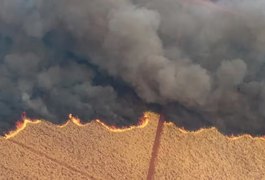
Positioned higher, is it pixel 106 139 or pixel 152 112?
pixel 152 112

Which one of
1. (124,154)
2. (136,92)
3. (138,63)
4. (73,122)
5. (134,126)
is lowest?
(124,154)

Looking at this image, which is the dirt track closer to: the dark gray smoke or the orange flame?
the orange flame

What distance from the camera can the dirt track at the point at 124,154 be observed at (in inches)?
386

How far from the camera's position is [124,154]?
9969mm

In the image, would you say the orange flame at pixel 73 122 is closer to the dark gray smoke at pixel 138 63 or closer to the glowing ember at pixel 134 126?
the glowing ember at pixel 134 126

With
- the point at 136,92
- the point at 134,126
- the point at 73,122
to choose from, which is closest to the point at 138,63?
the point at 136,92

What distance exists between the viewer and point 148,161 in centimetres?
991

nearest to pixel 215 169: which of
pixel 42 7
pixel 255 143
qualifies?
Answer: pixel 255 143

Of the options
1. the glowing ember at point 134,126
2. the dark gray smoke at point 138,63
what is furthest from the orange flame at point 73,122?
the dark gray smoke at point 138,63

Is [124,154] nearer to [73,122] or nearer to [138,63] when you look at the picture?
[73,122]

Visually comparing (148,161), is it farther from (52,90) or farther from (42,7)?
(42,7)

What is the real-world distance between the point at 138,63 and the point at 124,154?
1710 millimetres

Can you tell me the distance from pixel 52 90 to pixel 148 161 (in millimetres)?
2317

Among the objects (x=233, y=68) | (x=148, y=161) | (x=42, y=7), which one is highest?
(x=42, y=7)
